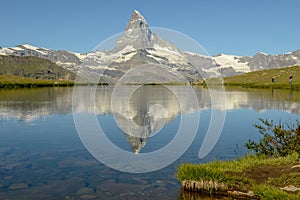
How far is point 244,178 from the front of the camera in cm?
1836

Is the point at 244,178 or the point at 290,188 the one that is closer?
the point at 290,188

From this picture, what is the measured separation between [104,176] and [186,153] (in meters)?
8.69

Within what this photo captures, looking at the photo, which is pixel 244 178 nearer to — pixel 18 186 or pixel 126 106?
pixel 18 186

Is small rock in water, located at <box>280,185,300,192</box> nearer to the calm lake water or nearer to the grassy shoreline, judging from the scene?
the grassy shoreline

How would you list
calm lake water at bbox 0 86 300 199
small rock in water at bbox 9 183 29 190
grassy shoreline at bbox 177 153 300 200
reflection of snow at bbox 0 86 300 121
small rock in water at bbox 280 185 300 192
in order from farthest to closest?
reflection of snow at bbox 0 86 300 121, small rock in water at bbox 9 183 29 190, calm lake water at bbox 0 86 300 199, grassy shoreline at bbox 177 153 300 200, small rock in water at bbox 280 185 300 192

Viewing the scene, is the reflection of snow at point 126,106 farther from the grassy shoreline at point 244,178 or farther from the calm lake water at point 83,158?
the grassy shoreline at point 244,178

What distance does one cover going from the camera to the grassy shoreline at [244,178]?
56.7 ft

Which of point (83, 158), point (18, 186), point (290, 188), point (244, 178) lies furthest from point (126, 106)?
point (290, 188)

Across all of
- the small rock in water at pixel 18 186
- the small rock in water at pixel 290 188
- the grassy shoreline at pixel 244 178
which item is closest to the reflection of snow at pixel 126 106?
the grassy shoreline at pixel 244 178

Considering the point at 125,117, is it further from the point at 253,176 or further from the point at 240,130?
the point at 253,176

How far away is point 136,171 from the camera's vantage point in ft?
76.6

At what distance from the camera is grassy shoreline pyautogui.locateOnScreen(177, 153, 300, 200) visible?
17281mm

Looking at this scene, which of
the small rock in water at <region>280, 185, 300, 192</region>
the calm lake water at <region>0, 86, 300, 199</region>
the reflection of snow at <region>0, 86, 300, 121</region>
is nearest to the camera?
the small rock in water at <region>280, 185, 300, 192</region>

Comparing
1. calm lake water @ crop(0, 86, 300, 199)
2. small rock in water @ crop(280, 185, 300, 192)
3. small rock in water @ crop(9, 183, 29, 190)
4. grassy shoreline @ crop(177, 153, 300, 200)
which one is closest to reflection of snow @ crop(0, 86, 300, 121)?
calm lake water @ crop(0, 86, 300, 199)
